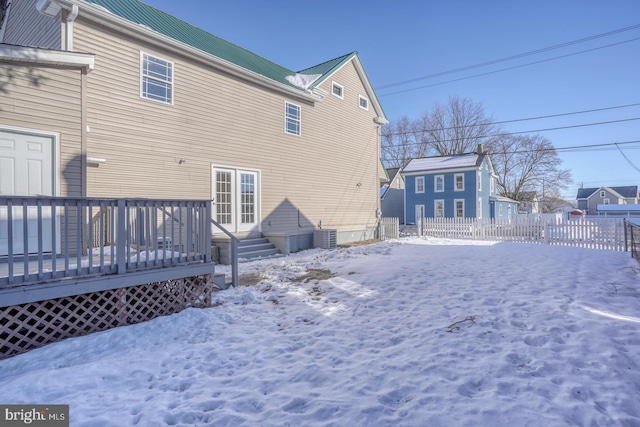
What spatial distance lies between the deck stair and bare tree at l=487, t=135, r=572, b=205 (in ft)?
118

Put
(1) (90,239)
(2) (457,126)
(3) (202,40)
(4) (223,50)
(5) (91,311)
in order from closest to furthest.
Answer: (1) (90,239), (5) (91,311), (3) (202,40), (4) (223,50), (2) (457,126)

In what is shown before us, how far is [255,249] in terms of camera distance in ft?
35.2

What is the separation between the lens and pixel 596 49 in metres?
20.4

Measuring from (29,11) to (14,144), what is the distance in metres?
5.02

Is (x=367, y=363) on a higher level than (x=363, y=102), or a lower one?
lower

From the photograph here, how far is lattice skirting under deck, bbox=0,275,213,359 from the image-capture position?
3.78m

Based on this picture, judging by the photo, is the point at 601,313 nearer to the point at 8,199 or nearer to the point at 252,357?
the point at 252,357

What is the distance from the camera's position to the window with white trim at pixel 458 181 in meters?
26.6

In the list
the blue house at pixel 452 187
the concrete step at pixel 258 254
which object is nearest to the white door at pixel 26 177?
the concrete step at pixel 258 254

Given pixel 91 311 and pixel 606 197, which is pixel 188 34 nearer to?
pixel 91 311

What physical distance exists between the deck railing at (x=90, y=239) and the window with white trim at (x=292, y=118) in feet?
24.1

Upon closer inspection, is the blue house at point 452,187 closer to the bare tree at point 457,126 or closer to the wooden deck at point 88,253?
the bare tree at point 457,126

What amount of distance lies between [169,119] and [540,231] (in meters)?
15.1

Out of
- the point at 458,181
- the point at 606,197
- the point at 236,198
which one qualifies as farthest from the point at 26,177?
the point at 606,197
